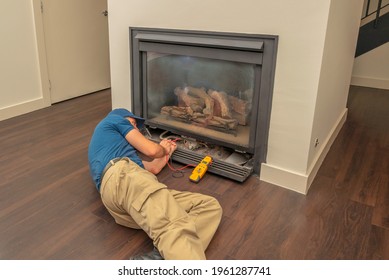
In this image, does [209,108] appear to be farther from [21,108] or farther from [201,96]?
[21,108]

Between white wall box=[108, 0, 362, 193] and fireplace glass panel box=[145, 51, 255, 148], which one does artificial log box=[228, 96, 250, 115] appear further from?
white wall box=[108, 0, 362, 193]

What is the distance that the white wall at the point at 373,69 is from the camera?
14.8 ft

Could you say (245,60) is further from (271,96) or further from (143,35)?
(143,35)

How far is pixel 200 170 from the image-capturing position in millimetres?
2121

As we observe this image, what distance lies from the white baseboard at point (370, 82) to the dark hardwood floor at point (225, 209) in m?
2.14

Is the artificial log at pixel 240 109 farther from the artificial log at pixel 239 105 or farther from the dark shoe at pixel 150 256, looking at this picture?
the dark shoe at pixel 150 256

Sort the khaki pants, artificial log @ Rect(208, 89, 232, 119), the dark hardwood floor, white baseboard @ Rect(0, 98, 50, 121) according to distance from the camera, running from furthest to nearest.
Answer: white baseboard @ Rect(0, 98, 50, 121) → artificial log @ Rect(208, 89, 232, 119) → the dark hardwood floor → the khaki pants

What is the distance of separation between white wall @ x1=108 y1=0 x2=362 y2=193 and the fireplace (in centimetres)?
6

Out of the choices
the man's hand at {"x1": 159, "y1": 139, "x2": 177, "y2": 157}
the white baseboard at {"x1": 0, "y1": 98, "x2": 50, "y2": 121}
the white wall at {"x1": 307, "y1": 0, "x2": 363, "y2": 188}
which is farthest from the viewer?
the white baseboard at {"x1": 0, "y1": 98, "x2": 50, "y2": 121}

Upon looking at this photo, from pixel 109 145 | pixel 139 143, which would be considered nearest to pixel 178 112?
pixel 139 143

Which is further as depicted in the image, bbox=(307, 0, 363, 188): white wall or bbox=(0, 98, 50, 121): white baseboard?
bbox=(0, 98, 50, 121): white baseboard

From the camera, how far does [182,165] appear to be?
2305 millimetres

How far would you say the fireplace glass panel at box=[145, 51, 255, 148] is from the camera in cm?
218

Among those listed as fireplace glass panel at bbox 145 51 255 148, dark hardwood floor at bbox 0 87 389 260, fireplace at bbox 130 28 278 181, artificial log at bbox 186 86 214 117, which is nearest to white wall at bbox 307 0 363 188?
dark hardwood floor at bbox 0 87 389 260
